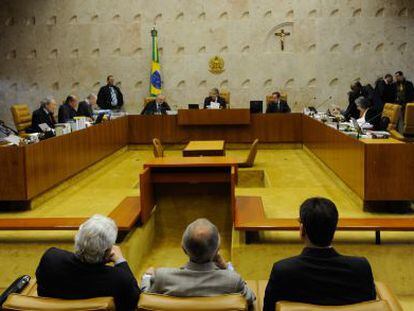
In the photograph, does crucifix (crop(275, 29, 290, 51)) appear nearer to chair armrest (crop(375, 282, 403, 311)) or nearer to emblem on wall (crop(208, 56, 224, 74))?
emblem on wall (crop(208, 56, 224, 74))

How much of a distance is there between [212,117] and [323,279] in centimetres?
889

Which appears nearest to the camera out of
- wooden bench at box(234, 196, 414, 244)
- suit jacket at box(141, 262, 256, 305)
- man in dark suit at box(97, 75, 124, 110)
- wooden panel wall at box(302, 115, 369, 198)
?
suit jacket at box(141, 262, 256, 305)

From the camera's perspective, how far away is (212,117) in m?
11.4

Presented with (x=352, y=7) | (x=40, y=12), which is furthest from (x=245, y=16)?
(x=40, y=12)

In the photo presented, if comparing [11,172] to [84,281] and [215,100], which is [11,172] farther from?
[215,100]

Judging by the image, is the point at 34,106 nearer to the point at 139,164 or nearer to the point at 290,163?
the point at 139,164

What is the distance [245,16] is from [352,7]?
2547 millimetres

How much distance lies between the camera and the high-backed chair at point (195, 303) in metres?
2.38

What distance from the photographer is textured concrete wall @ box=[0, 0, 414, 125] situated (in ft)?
47.6

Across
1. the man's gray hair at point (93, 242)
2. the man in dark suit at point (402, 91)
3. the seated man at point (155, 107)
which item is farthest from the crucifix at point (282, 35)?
the man's gray hair at point (93, 242)

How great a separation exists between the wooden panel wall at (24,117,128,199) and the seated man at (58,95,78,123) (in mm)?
606

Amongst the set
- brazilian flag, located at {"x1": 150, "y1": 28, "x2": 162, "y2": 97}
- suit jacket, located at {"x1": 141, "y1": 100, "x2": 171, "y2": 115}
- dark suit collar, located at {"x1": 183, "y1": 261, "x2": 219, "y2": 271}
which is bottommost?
dark suit collar, located at {"x1": 183, "y1": 261, "x2": 219, "y2": 271}

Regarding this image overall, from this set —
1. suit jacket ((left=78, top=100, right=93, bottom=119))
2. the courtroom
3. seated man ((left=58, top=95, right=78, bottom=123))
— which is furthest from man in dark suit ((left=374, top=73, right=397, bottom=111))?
seated man ((left=58, top=95, right=78, bottom=123))

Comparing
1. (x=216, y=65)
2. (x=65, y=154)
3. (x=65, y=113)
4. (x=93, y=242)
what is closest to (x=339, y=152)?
(x=65, y=154)
